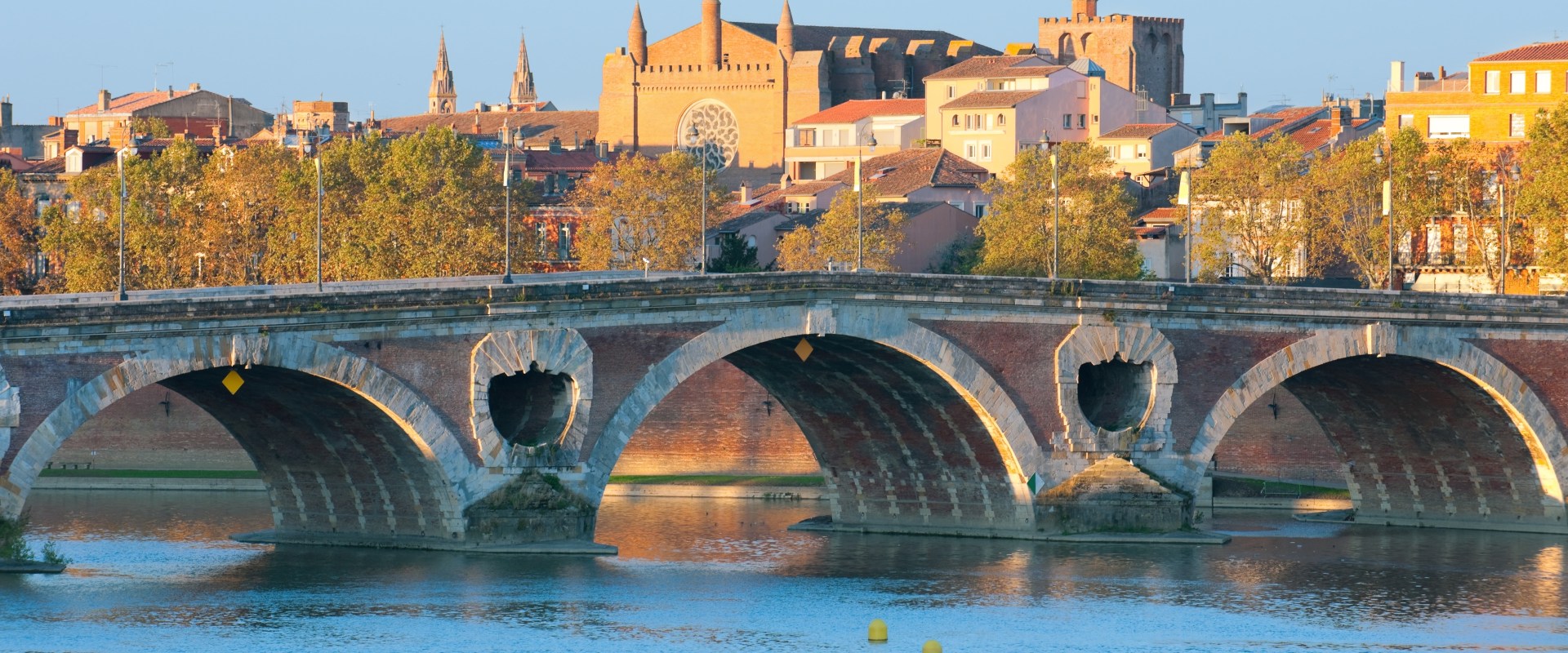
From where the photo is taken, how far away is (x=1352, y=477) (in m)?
74.8

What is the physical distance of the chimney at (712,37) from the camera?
165250 millimetres

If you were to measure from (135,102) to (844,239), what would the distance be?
85121mm

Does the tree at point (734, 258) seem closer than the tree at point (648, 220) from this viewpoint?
Yes

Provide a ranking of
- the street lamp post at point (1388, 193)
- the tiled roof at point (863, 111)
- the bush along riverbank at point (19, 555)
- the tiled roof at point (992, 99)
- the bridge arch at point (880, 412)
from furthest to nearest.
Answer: the tiled roof at point (863, 111) → the tiled roof at point (992, 99) → the street lamp post at point (1388, 193) → the bridge arch at point (880, 412) → the bush along riverbank at point (19, 555)

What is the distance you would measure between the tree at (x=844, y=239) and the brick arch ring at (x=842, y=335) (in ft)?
108

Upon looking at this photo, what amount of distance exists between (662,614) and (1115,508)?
15123mm

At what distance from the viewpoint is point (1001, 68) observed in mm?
136000

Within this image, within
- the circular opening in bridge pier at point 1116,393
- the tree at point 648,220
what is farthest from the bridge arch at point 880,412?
the tree at point 648,220

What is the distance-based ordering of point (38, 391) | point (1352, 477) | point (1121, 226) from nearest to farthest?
point (38, 391) < point (1352, 477) < point (1121, 226)

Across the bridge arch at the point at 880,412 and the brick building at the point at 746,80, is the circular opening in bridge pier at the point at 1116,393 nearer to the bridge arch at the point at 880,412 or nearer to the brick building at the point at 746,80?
the bridge arch at the point at 880,412

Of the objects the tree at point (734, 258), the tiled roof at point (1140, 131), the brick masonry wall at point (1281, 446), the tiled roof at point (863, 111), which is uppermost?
the tiled roof at point (863, 111)

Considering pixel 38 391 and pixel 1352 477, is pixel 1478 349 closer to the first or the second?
pixel 1352 477

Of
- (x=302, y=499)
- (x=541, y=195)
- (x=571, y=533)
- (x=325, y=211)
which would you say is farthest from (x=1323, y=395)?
(x=541, y=195)

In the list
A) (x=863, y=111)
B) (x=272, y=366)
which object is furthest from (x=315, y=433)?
(x=863, y=111)
